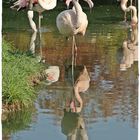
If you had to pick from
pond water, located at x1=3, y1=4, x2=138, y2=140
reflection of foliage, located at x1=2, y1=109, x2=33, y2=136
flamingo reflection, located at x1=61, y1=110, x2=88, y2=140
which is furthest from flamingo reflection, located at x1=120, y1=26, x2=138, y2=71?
reflection of foliage, located at x1=2, y1=109, x2=33, y2=136

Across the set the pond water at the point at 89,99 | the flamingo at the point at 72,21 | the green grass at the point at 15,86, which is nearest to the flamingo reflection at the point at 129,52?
the pond water at the point at 89,99

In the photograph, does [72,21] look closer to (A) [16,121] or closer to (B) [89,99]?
(B) [89,99]

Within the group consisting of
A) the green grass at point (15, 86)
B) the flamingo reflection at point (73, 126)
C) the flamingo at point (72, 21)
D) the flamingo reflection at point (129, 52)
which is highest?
the flamingo at point (72, 21)

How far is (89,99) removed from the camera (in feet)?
21.8

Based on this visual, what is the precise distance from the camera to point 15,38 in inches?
475

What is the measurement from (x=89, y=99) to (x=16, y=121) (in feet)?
3.85

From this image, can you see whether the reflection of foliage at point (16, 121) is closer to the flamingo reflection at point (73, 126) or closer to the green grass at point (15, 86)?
the green grass at point (15, 86)

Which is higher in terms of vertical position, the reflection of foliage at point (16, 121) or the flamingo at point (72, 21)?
the flamingo at point (72, 21)

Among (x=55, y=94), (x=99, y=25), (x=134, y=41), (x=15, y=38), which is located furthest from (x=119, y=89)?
(x=99, y=25)

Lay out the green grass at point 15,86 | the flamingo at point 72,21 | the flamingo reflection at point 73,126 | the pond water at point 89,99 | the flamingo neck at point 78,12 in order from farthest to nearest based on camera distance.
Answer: the flamingo at point 72,21
the flamingo neck at point 78,12
the green grass at point 15,86
the pond water at point 89,99
the flamingo reflection at point 73,126

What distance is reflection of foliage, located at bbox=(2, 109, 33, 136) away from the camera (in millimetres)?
5496

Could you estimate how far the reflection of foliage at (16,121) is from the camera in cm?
550

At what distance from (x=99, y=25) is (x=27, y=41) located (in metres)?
3.48

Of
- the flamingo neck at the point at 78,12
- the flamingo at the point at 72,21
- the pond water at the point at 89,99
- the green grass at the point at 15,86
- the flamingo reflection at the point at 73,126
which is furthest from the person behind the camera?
the flamingo at the point at 72,21
